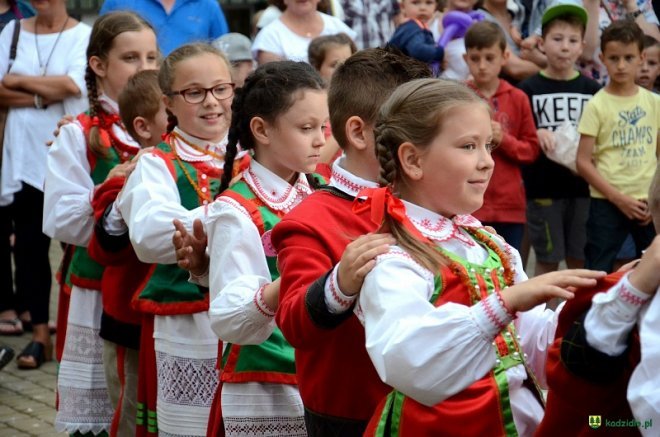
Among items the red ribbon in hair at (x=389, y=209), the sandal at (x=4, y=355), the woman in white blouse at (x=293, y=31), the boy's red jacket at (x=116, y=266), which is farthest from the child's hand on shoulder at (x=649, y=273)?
the woman in white blouse at (x=293, y=31)

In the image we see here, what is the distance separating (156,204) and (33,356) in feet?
11.0

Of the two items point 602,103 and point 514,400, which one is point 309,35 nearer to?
point 602,103

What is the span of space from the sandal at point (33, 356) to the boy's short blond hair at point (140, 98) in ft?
9.18

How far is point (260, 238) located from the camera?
3.47 m

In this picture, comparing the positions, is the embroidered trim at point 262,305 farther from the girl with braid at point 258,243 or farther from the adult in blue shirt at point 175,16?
the adult in blue shirt at point 175,16

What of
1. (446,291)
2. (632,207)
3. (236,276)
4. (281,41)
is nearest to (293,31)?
(281,41)

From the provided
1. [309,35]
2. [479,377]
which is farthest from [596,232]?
[479,377]

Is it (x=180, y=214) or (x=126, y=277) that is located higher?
(x=180, y=214)

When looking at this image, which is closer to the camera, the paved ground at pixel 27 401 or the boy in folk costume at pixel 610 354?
the boy in folk costume at pixel 610 354

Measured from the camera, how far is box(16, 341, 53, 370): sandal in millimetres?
6914

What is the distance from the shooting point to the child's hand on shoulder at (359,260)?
97.9 inches

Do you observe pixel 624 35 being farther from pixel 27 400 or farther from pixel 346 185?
pixel 346 185

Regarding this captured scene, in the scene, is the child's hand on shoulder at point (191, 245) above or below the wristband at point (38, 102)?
above

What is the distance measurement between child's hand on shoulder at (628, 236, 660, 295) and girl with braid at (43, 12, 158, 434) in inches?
115
